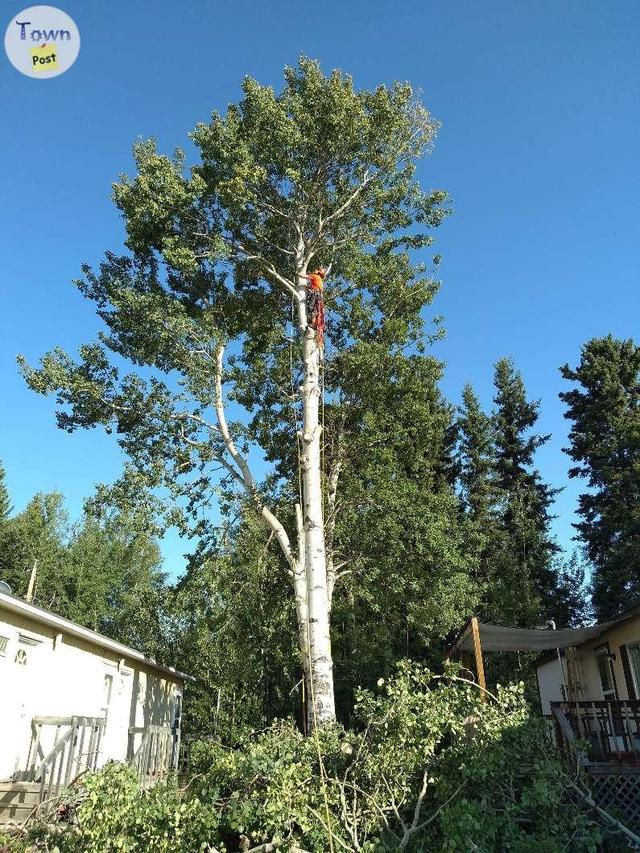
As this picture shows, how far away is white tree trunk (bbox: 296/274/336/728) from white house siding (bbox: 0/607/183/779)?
4374 mm

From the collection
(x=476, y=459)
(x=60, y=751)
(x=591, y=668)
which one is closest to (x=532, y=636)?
(x=591, y=668)

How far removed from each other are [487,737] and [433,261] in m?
10.5

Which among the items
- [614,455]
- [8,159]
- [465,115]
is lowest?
[614,455]

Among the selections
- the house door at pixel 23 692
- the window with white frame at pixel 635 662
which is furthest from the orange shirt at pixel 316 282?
the window with white frame at pixel 635 662

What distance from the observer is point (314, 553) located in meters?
9.46

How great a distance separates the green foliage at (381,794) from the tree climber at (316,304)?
22.0 feet

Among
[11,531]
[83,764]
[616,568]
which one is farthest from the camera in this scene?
[11,531]

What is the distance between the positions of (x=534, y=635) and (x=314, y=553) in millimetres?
5722

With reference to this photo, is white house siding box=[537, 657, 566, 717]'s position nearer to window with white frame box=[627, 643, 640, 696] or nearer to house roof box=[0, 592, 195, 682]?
window with white frame box=[627, 643, 640, 696]

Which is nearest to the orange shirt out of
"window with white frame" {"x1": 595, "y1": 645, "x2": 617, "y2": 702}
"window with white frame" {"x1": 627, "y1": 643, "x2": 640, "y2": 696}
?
"window with white frame" {"x1": 627, "y1": 643, "x2": 640, "y2": 696}

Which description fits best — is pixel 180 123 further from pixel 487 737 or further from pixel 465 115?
pixel 487 737

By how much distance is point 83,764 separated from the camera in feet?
29.3

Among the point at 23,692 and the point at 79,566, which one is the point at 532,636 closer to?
the point at 23,692

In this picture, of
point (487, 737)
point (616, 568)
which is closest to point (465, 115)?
point (487, 737)
